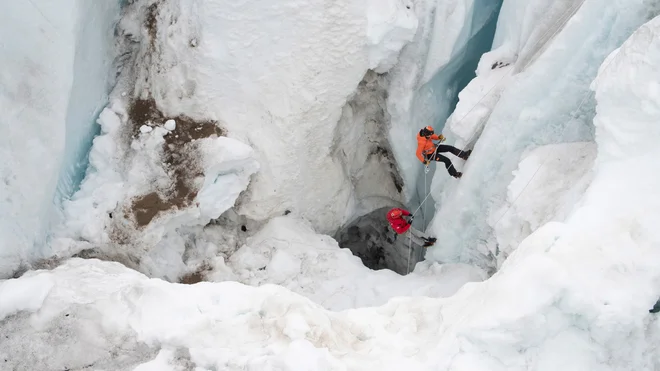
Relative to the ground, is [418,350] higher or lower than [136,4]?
lower

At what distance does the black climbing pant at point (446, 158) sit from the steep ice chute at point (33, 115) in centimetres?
430

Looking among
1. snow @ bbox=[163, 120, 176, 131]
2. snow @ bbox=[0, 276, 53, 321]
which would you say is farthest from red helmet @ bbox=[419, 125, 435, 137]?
snow @ bbox=[0, 276, 53, 321]

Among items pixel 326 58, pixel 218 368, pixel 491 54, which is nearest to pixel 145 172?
pixel 326 58

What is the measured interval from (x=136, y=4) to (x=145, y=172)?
2.36 metres

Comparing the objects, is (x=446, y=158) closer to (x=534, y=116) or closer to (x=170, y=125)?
(x=534, y=116)

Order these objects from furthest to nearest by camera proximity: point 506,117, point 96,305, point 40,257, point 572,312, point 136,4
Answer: point 136,4
point 506,117
point 40,257
point 96,305
point 572,312

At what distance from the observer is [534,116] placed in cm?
540

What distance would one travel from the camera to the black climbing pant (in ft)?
20.7

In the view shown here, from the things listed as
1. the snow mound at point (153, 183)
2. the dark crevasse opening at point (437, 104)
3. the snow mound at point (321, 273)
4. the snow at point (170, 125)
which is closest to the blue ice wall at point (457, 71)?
the dark crevasse opening at point (437, 104)

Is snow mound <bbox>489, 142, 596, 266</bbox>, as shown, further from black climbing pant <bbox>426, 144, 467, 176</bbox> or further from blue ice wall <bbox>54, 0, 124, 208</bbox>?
Result: blue ice wall <bbox>54, 0, 124, 208</bbox>

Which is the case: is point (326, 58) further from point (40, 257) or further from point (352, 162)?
point (40, 257)

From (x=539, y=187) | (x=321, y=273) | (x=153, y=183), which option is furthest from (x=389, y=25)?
(x=153, y=183)

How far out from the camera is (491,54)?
6.34 m

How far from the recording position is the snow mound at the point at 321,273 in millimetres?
6457
